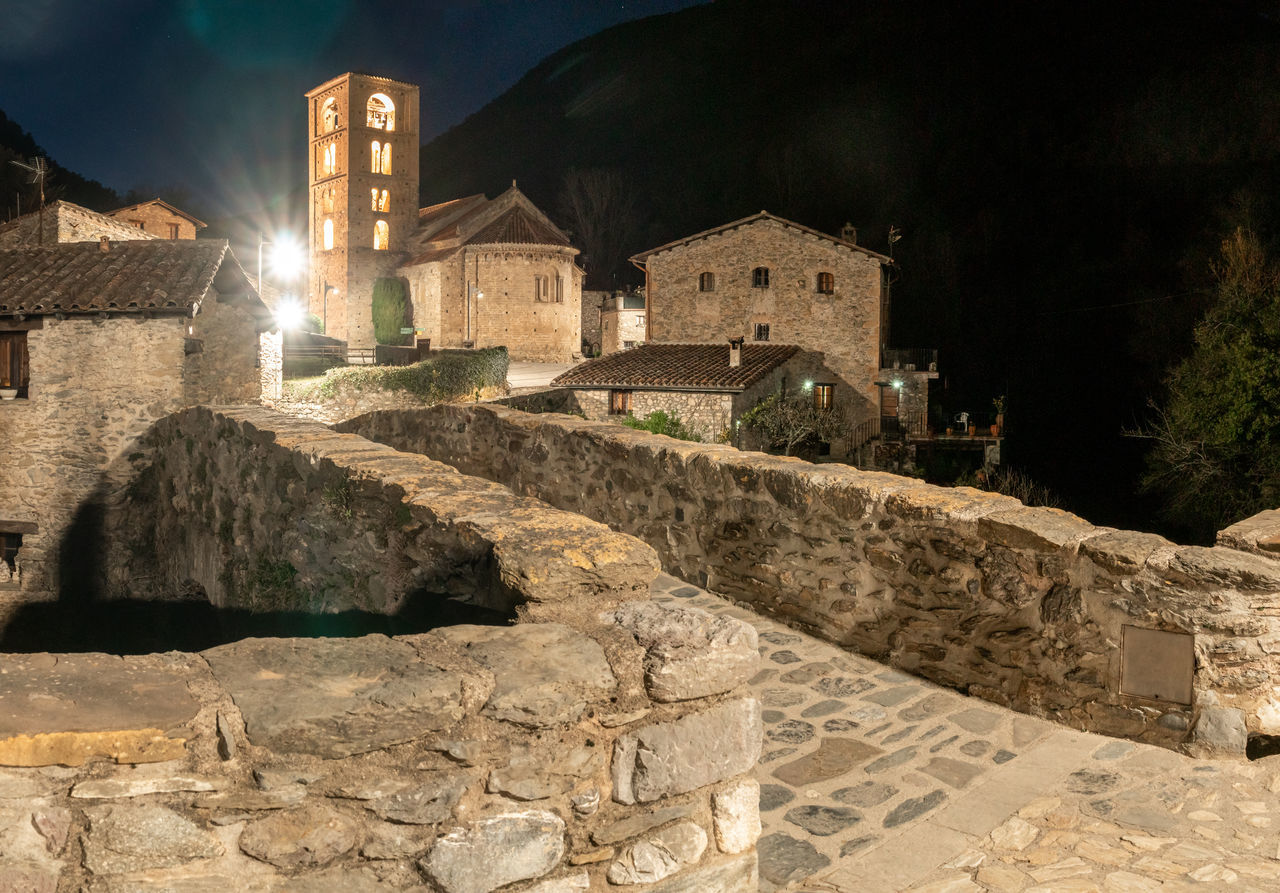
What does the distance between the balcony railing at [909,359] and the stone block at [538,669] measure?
103ft

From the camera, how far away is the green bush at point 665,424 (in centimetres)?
2333

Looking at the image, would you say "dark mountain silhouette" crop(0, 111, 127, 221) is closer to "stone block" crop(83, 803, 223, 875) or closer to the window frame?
the window frame

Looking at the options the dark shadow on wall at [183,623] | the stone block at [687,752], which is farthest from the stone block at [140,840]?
the dark shadow on wall at [183,623]

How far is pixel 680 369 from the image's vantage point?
27.3m

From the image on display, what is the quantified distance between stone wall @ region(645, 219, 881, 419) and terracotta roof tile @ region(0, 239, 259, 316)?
1996 centimetres

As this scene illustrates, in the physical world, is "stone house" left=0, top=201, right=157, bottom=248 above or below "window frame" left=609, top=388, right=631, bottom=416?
above

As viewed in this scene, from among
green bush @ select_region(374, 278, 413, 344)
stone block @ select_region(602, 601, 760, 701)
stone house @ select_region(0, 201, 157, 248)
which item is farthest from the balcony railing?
stone block @ select_region(602, 601, 760, 701)

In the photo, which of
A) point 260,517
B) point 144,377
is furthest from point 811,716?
point 144,377

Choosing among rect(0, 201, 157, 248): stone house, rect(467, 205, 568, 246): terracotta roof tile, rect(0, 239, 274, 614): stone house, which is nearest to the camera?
rect(0, 239, 274, 614): stone house

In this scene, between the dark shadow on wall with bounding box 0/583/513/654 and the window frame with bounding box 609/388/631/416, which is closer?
the dark shadow on wall with bounding box 0/583/513/654

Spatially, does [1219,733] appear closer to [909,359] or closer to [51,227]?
[51,227]

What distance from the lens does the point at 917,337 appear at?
4916 centimetres

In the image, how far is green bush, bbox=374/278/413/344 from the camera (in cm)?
4681

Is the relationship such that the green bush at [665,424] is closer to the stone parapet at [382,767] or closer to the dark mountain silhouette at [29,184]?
the stone parapet at [382,767]
